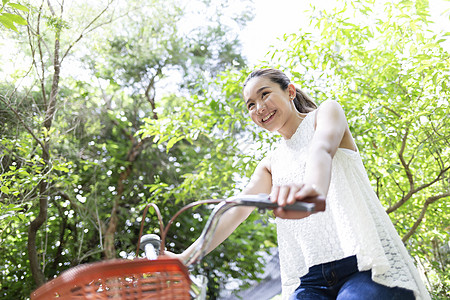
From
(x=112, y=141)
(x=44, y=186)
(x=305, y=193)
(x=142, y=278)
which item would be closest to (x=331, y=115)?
(x=305, y=193)

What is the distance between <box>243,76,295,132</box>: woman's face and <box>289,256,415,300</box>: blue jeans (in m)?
0.40

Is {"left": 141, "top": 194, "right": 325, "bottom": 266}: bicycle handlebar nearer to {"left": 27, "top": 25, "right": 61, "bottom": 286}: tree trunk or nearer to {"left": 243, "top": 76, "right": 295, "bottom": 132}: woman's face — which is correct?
{"left": 243, "top": 76, "right": 295, "bottom": 132}: woman's face

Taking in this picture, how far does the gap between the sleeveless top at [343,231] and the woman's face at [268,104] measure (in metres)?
0.06

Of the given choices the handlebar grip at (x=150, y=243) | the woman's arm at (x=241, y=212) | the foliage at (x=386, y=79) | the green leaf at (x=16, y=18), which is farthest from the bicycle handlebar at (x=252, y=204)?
the foliage at (x=386, y=79)

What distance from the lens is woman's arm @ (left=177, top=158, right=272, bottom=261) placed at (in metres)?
1.26

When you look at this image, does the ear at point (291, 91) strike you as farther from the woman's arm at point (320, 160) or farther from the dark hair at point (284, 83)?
the woman's arm at point (320, 160)

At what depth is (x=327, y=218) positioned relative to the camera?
3.71 ft

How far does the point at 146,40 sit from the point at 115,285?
5.18 m

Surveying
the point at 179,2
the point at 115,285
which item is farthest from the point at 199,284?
Answer: the point at 179,2

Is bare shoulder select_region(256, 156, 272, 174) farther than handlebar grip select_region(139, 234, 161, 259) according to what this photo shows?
Yes

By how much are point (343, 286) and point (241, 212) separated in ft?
1.19

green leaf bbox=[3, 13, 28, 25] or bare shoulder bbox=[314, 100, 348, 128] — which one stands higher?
green leaf bbox=[3, 13, 28, 25]

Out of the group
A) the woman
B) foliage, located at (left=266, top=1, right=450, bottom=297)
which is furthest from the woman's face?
foliage, located at (left=266, top=1, right=450, bottom=297)

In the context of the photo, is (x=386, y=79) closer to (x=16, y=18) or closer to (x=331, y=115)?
(x=331, y=115)
